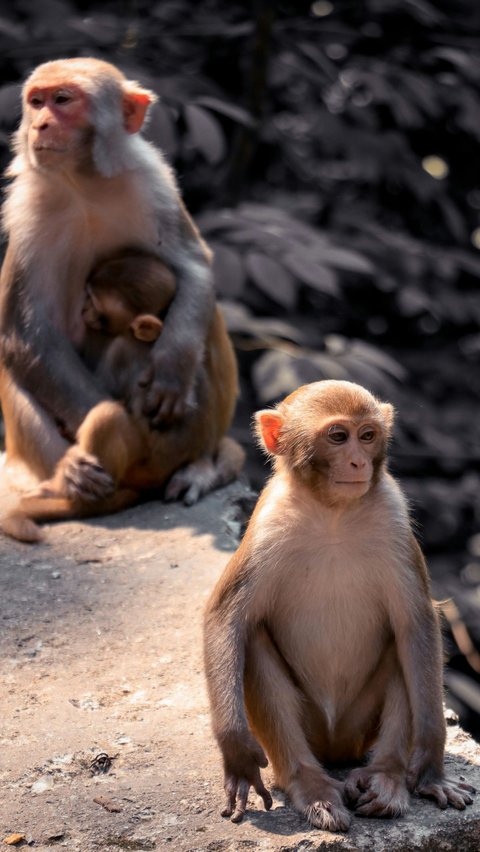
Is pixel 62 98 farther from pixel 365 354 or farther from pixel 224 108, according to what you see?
pixel 365 354

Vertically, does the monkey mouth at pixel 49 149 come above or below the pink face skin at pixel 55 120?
below

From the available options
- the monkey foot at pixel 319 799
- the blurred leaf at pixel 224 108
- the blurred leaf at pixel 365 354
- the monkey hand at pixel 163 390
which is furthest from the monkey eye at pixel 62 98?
the monkey foot at pixel 319 799

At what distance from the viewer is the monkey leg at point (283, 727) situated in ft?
11.4

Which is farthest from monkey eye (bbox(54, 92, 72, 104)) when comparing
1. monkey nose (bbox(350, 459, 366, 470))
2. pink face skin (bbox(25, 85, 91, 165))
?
monkey nose (bbox(350, 459, 366, 470))

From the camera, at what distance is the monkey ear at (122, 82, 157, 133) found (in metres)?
5.98

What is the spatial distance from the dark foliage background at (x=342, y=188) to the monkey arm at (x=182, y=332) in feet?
1.05

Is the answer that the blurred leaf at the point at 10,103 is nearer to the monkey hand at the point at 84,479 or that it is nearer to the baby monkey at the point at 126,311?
the baby monkey at the point at 126,311

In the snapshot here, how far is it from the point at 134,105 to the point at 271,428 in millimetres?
2666

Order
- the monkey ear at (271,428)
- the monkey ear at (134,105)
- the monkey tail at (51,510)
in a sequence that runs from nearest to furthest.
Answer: the monkey ear at (271,428) → the monkey tail at (51,510) → the monkey ear at (134,105)

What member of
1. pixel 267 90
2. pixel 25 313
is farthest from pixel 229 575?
pixel 267 90

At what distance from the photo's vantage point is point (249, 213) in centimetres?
682

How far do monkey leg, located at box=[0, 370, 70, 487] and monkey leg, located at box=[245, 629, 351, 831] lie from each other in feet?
8.10

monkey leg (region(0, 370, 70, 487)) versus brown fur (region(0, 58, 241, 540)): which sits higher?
brown fur (region(0, 58, 241, 540))

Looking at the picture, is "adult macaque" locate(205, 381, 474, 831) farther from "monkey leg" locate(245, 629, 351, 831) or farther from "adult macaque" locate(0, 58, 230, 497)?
"adult macaque" locate(0, 58, 230, 497)
